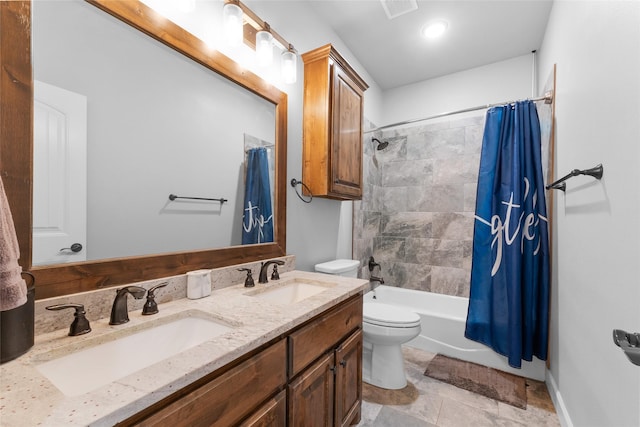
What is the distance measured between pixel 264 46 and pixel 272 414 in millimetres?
1659

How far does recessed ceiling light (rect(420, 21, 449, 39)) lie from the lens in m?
2.18

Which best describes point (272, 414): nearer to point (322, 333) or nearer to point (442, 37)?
point (322, 333)

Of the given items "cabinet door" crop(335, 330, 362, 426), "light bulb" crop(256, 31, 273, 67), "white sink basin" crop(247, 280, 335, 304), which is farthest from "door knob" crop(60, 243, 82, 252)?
"light bulb" crop(256, 31, 273, 67)

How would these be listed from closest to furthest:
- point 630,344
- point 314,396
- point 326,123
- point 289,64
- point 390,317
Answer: point 630,344 → point 314,396 → point 289,64 → point 326,123 → point 390,317

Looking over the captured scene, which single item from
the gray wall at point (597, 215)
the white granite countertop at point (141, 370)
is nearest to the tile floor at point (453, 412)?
the gray wall at point (597, 215)

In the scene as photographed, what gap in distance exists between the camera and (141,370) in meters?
0.59

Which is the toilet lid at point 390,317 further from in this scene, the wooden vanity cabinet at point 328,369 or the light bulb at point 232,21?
the light bulb at point 232,21

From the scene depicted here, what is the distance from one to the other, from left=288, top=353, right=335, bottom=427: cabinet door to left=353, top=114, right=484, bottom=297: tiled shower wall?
1552 mm

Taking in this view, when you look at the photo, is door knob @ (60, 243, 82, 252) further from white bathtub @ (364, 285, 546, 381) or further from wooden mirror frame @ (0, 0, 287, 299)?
white bathtub @ (364, 285, 546, 381)

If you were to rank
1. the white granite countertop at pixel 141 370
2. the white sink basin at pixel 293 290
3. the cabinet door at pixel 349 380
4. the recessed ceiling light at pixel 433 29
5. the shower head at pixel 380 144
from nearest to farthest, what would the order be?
the white granite countertop at pixel 141 370 < the cabinet door at pixel 349 380 < the white sink basin at pixel 293 290 < the recessed ceiling light at pixel 433 29 < the shower head at pixel 380 144

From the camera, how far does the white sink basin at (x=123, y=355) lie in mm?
672

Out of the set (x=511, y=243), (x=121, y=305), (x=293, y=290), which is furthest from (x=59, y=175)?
(x=511, y=243)

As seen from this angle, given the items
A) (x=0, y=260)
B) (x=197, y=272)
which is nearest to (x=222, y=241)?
(x=197, y=272)

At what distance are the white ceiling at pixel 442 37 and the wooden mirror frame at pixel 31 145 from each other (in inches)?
52.0
